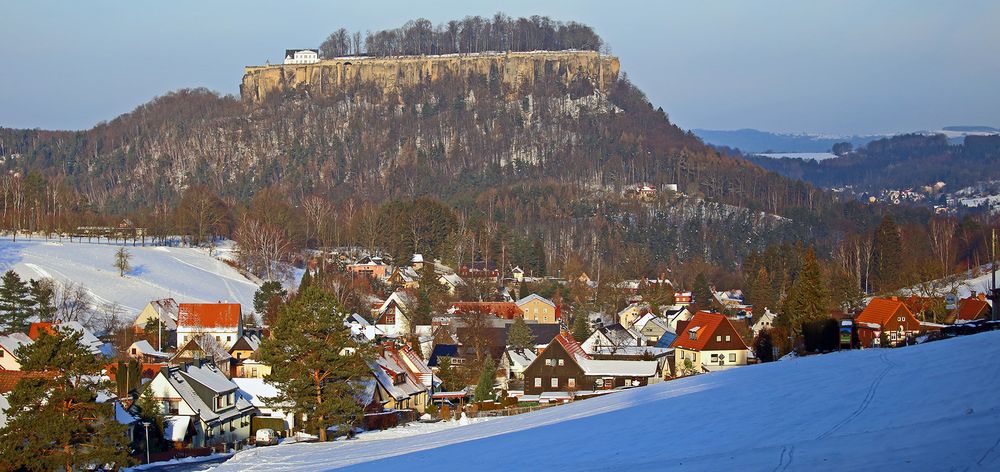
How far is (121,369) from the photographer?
34.2m

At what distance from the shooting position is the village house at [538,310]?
7025 centimetres

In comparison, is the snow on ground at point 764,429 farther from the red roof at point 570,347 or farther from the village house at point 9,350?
the village house at point 9,350

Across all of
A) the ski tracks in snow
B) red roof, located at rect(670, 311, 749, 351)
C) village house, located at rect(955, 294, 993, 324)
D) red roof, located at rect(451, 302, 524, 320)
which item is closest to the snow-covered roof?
red roof, located at rect(670, 311, 749, 351)

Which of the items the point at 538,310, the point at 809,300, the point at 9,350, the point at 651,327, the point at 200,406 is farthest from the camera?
the point at 538,310

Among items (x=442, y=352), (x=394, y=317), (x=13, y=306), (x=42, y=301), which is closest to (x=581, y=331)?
(x=442, y=352)

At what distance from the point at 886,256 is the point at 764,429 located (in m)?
67.5

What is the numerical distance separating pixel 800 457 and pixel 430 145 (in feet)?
434

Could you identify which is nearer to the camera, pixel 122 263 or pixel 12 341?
pixel 12 341

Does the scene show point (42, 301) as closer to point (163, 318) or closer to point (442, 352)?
point (163, 318)

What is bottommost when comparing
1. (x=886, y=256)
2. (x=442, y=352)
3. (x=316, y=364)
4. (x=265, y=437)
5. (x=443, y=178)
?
(x=442, y=352)

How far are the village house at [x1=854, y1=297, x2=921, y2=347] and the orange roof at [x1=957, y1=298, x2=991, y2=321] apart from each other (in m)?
4.42

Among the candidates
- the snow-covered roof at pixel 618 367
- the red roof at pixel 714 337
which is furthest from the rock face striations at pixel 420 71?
the snow-covered roof at pixel 618 367

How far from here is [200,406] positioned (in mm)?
34594

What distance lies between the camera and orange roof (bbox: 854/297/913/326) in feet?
150
